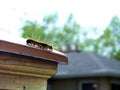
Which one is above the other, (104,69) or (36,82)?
(104,69)

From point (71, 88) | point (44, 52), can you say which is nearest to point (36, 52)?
point (44, 52)

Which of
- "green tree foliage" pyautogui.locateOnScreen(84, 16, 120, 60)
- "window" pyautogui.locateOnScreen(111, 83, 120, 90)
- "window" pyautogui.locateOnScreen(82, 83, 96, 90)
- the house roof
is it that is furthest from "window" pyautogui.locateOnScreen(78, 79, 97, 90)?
"green tree foliage" pyautogui.locateOnScreen(84, 16, 120, 60)

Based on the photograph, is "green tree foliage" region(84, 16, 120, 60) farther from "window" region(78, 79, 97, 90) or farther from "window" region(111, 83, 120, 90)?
"window" region(78, 79, 97, 90)

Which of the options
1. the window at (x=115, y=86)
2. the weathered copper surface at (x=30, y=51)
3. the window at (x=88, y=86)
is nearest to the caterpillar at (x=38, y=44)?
the weathered copper surface at (x=30, y=51)

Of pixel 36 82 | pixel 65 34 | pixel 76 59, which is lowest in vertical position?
pixel 36 82

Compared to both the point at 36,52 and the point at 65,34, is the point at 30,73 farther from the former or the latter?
the point at 65,34

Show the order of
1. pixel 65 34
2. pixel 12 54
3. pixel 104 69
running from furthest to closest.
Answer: pixel 65 34 → pixel 104 69 → pixel 12 54

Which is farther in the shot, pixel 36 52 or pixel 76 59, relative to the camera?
pixel 76 59

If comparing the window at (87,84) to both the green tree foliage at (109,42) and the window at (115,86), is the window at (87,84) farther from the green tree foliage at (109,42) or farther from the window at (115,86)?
the green tree foliage at (109,42)

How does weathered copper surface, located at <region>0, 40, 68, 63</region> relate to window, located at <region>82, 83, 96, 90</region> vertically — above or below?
below
